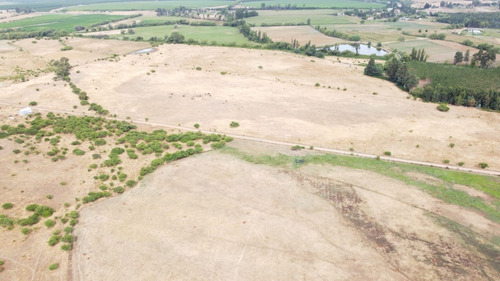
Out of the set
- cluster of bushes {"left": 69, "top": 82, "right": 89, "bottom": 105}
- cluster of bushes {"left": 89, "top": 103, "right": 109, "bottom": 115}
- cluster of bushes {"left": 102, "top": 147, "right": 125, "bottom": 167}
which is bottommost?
cluster of bushes {"left": 102, "top": 147, "right": 125, "bottom": 167}

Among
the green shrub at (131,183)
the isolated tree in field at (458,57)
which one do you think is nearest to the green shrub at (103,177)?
the green shrub at (131,183)

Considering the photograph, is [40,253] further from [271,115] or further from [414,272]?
[271,115]

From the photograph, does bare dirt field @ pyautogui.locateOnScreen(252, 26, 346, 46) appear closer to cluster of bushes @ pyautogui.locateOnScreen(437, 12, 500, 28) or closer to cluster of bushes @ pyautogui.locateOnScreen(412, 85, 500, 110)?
cluster of bushes @ pyautogui.locateOnScreen(412, 85, 500, 110)

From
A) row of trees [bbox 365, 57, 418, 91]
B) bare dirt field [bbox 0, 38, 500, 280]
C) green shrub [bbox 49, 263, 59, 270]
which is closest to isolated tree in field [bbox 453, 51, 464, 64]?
row of trees [bbox 365, 57, 418, 91]

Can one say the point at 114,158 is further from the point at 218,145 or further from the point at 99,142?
the point at 218,145

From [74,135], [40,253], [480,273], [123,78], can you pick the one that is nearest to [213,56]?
[123,78]
